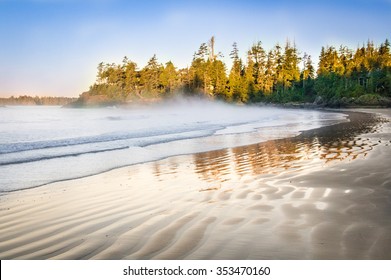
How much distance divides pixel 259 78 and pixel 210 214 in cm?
8854

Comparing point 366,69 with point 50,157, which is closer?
point 50,157

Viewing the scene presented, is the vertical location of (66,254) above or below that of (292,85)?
below

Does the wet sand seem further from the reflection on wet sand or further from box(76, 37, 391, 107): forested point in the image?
box(76, 37, 391, 107): forested point

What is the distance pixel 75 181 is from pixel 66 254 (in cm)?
456

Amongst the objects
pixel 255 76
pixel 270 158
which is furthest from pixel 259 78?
pixel 270 158

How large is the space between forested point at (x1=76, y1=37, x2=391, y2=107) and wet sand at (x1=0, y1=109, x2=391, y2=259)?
205 feet

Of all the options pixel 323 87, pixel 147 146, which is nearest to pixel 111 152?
pixel 147 146

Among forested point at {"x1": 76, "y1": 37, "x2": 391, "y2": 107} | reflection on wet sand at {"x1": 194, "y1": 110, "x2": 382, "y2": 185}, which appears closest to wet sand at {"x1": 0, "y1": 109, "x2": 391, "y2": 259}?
reflection on wet sand at {"x1": 194, "y1": 110, "x2": 382, "y2": 185}

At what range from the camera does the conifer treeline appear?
7412 cm

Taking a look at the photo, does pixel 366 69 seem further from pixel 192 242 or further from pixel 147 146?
pixel 192 242

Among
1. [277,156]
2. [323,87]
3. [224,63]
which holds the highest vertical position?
[224,63]

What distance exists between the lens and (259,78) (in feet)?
296

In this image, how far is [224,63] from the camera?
9106 centimetres

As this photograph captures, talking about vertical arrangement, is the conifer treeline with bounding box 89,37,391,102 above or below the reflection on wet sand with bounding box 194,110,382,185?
above
